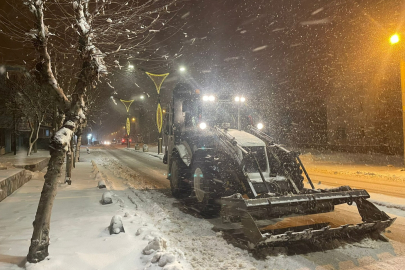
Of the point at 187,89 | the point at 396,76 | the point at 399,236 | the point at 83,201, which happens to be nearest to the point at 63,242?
the point at 83,201

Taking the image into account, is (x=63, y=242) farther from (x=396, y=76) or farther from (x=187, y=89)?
(x=396, y=76)

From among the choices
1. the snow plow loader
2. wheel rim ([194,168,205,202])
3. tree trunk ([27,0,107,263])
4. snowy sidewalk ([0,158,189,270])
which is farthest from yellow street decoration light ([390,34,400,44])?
tree trunk ([27,0,107,263])

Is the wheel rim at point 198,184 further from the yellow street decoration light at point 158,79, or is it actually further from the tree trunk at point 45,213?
the yellow street decoration light at point 158,79

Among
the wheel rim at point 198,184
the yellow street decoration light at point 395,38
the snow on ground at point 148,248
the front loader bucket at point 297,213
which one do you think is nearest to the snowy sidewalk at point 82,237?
the snow on ground at point 148,248

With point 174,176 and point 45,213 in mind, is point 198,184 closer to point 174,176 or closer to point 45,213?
point 174,176

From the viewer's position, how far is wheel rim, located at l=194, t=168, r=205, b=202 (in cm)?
693

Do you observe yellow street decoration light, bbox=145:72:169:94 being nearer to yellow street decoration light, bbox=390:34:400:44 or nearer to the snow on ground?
yellow street decoration light, bbox=390:34:400:44

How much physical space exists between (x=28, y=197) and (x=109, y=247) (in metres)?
5.69

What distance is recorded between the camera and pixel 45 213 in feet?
13.9

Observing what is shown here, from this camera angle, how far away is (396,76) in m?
26.4

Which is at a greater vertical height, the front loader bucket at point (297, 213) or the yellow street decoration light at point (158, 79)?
the yellow street decoration light at point (158, 79)

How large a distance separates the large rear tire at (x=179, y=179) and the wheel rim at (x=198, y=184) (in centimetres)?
86

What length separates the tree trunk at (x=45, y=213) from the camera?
4.11 metres

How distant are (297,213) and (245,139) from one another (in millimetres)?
2200
